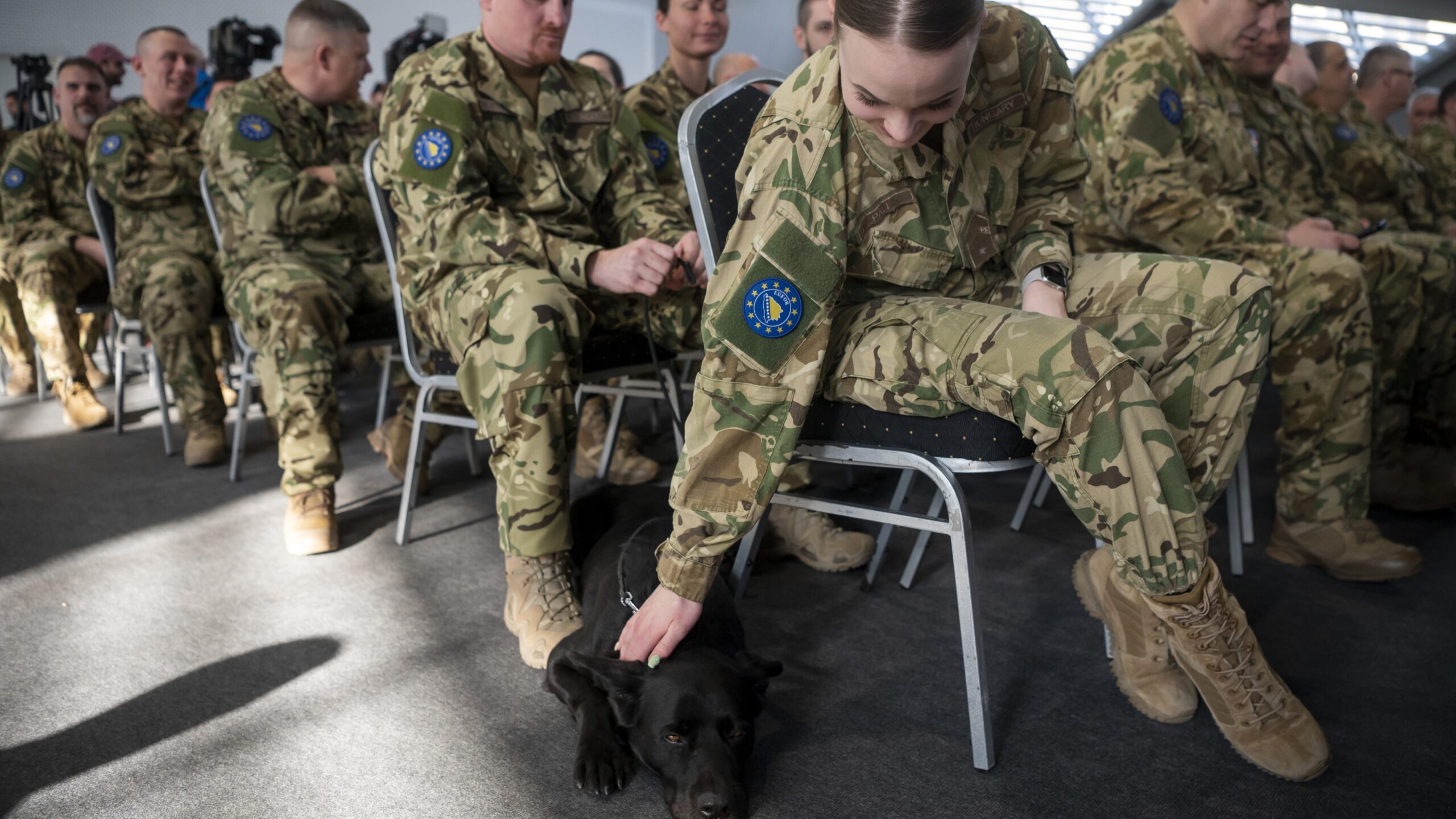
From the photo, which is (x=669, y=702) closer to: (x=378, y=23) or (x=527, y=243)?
(x=527, y=243)

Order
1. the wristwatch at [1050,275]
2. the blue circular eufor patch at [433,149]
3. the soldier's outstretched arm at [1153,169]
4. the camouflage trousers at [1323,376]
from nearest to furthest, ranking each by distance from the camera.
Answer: the wristwatch at [1050,275], the blue circular eufor patch at [433,149], the camouflage trousers at [1323,376], the soldier's outstretched arm at [1153,169]

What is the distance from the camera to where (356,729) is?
4.73 ft

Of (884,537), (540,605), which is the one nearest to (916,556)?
(884,537)

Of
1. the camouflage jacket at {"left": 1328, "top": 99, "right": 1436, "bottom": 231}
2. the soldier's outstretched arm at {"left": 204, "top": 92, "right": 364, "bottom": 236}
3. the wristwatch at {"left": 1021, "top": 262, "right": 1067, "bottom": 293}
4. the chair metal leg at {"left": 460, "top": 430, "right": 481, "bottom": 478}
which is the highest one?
the camouflage jacket at {"left": 1328, "top": 99, "right": 1436, "bottom": 231}

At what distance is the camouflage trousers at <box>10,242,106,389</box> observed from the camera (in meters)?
3.73

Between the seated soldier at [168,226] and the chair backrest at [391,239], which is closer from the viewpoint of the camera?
the chair backrest at [391,239]

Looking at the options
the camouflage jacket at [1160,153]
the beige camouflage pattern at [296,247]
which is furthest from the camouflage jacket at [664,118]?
the camouflage jacket at [1160,153]

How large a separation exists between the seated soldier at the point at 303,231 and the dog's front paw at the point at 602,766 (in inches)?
48.8

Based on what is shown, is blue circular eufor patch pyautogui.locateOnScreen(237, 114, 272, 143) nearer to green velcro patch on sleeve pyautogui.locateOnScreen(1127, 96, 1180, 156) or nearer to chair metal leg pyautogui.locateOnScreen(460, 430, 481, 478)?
chair metal leg pyautogui.locateOnScreen(460, 430, 481, 478)

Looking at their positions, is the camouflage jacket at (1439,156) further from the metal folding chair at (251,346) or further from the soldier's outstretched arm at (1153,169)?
the metal folding chair at (251,346)

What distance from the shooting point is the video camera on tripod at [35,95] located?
5.33 metres

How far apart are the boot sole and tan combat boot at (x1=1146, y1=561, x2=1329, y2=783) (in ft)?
2.85

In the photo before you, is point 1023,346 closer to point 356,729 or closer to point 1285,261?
point 356,729

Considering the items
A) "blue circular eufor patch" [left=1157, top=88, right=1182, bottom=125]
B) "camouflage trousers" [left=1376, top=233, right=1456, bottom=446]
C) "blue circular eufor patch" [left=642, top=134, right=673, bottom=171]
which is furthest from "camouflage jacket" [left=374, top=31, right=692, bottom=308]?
"camouflage trousers" [left=1376, top=233, right=1456, bottom=446]
